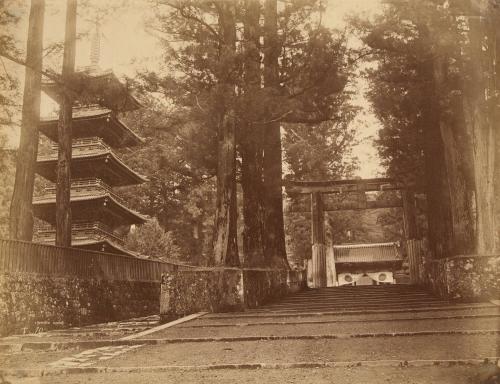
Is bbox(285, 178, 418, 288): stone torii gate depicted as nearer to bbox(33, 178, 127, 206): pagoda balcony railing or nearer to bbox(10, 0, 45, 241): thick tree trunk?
bbox(33, 178, 127, 206): pagoda balcony railing

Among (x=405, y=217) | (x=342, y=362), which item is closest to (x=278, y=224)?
(x=405, y=217)

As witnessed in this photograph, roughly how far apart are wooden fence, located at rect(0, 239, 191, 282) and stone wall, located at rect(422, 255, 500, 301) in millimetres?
4045

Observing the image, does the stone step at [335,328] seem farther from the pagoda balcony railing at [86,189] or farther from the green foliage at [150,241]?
the green foliage at [150,241]

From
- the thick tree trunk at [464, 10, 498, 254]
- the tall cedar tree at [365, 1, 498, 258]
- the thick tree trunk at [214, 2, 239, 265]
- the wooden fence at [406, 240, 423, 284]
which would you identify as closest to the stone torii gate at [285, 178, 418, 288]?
the wooden fence at [406, 240, 423, 284]

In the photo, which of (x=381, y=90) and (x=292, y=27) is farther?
(x=381, y=90)

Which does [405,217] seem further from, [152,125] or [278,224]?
[152,125]

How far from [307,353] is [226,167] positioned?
5.61 meters

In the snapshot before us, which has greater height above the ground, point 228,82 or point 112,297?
point 228,82

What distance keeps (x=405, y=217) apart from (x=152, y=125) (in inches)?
441

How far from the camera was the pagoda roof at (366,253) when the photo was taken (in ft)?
117

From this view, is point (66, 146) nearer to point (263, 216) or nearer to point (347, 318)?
point (263, 216)

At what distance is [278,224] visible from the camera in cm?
1398

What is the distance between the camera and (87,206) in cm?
2255

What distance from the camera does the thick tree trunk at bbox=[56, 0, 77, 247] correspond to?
1412 centimetres
